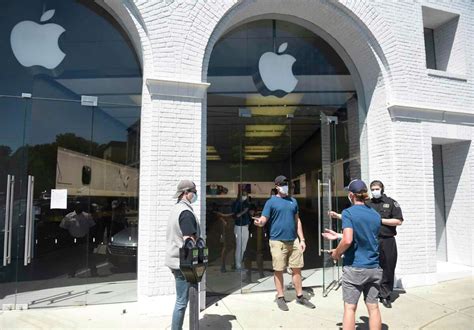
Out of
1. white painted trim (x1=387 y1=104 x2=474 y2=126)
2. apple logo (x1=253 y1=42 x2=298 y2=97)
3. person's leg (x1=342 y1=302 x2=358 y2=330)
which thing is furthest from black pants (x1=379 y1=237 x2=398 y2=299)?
apple logo (x1=253 y1=42 x2=298 y2=97)

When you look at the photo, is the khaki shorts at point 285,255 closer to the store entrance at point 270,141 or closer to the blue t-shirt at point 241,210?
the store entrance at point 270,141

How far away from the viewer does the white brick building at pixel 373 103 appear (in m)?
5.52

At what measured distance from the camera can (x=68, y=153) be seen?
609cm

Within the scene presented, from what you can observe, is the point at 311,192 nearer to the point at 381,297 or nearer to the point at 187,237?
the point at 381,297

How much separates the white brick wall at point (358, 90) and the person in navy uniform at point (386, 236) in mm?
1035

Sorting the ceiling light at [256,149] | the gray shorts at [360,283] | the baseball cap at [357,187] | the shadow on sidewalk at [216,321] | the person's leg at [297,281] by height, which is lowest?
the shadow on sidewalk at [216,321]

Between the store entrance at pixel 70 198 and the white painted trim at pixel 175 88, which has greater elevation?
the white painted trim at pixel 175 88

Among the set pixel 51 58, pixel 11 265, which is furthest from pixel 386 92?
pixel 11 265

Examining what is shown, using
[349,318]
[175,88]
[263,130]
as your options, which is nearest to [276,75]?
[263,130]

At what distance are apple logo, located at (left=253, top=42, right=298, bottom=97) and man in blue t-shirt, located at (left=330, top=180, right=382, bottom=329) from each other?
3899 mm

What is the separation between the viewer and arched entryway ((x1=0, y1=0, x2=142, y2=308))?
19.3 feet

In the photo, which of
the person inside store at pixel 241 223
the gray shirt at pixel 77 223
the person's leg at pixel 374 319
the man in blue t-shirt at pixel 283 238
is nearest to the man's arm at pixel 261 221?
the man in blue t-shirt at pixel 283 238

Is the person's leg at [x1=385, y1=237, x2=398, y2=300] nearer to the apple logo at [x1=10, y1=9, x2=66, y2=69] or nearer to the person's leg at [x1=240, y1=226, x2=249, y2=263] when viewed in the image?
the person's leg at [x1=240, y1=226, x2=249, y2=263]

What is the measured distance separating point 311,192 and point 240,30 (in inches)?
134
